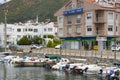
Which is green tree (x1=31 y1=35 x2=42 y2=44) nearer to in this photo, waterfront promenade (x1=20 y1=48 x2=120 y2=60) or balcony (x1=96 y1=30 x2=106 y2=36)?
waterfront promenade (x1=20 y1=48 x2=120 y2=60)

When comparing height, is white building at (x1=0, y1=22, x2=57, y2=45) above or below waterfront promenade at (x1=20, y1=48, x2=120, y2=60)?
above

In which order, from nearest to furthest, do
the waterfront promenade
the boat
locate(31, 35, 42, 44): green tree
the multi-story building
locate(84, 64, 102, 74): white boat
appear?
locate(84, 64, 102, 74): white boat, the waterfront promenade, the boat, the multi-story building, locate(31, 35, 42, 44): green tree

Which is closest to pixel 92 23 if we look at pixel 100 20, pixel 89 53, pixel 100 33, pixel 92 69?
pixel 100 20

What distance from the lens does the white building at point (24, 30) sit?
426 ft

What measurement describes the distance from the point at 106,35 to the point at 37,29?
5913 centimetres

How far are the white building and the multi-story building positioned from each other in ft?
149

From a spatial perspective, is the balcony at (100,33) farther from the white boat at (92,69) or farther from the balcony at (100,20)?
the white boat at (92,69)

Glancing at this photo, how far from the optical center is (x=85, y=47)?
83750 mm

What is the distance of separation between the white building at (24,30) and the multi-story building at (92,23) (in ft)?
149

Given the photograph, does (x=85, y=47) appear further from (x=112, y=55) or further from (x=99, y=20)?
(x=112, y=55)

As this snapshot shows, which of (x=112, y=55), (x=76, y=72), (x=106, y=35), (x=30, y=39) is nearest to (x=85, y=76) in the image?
(x=76, y=72)

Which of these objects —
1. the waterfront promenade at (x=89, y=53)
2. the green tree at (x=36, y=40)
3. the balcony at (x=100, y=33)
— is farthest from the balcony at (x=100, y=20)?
the green tree at (x=36, y=40)

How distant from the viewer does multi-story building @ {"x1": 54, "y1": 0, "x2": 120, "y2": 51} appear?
78.7 m

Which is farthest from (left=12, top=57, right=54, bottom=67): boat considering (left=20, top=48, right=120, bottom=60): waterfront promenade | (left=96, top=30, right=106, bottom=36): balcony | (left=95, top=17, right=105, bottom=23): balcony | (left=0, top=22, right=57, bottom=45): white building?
(left=0, top=22, right=57, bottom=45): white building
